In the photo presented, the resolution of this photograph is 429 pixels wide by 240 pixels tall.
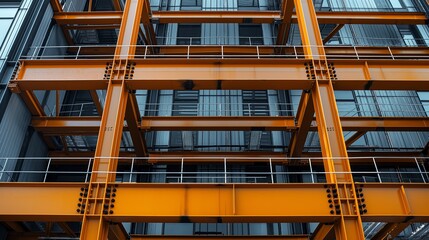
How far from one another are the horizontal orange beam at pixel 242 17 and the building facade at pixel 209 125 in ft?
0.20

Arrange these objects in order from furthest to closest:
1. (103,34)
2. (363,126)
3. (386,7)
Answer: (386,7) → (103,34) → (363,126)

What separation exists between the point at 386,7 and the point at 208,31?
10.4m

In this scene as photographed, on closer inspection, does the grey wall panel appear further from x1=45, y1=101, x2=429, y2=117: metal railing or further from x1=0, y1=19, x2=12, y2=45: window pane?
x1=45, y1=101, x2=429, y2=117: metal railing

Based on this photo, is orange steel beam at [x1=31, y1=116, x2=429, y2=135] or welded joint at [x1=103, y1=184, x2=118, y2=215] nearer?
welded joint at [x1=103, y1=184, x2=118, y2=215]

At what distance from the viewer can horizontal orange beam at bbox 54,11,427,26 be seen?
15.9 meters

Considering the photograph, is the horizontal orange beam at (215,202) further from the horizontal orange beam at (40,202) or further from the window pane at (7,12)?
the window pane at (7,12)

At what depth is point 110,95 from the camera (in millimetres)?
10398

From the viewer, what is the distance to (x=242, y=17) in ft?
55.1

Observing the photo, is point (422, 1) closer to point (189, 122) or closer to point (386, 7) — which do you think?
point (386, 7)

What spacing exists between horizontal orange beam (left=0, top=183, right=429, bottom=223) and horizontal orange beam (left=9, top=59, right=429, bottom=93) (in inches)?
129

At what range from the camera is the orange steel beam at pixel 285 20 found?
15.9m

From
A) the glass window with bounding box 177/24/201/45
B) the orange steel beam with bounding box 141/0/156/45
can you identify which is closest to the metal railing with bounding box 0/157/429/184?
the orange steel beam with bounding box 141/0/156/45

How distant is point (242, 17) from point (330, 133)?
28.9ft

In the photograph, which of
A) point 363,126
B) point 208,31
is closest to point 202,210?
point 363,126
